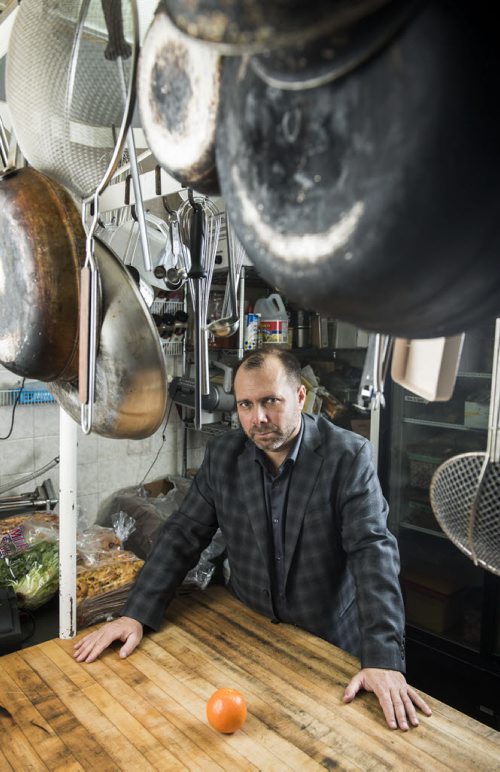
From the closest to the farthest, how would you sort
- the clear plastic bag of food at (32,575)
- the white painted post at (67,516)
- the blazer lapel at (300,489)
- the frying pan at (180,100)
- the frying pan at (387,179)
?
1. the frying pan at (387,179)
2. the frying pan at (180,100)
3. the white painted post at (67,516)
4. the clear plastic bag of food at (32,575)
5. the blazer lapel at (300,489)

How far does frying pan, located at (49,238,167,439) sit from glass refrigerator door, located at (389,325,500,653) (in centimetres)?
208

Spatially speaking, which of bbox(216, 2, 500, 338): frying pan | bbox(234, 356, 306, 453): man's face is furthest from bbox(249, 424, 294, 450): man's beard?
bbox(216, 2, 500, 338): frying pan

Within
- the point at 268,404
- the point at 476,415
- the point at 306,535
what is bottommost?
the point at 306,535

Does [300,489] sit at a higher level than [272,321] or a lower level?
lower

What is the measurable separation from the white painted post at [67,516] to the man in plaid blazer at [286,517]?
→ 0.19 m

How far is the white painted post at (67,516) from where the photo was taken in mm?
1140

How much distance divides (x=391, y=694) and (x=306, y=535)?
0.57 m

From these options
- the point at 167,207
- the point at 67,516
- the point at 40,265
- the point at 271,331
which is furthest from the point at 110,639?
the point at 271,331

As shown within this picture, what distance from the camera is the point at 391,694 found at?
962 mm

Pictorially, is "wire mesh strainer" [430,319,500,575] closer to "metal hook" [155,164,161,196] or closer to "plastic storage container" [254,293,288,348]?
"metal hook" [155,164,161,196]

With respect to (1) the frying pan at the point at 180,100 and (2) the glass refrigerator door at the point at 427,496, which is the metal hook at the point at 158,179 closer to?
(1) the frying pan at the point at 180,100

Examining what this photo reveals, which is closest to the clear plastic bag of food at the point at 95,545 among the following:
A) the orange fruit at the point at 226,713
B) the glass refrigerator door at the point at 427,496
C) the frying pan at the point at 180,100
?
the orange fruit at the point at 226,713

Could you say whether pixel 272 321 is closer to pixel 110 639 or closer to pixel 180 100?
pixel 110 639

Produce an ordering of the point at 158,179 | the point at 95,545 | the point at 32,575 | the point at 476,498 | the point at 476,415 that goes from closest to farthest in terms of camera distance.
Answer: the point at 476,498 → the point at 158,179 → the point at 32,575 → the point at 95,545 → the point at 476,415
